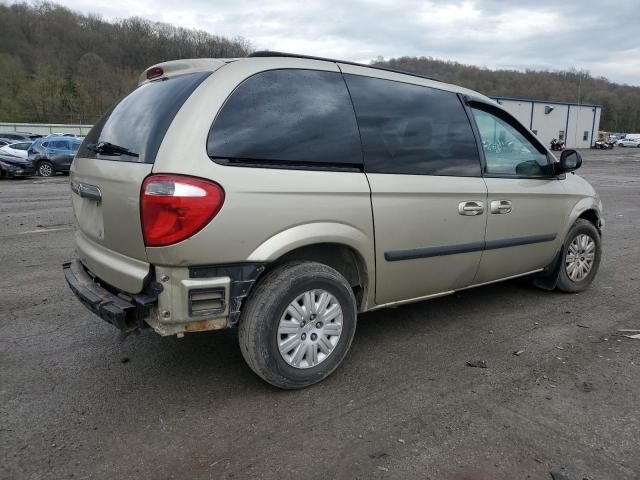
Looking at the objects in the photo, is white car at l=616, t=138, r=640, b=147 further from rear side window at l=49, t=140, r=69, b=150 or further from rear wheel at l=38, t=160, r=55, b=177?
rear wheel at l=38, t=160, r=55, b=177

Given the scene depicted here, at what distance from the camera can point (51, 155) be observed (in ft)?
67.7

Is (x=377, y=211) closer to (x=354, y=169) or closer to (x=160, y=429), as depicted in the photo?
(x=354, y=169)

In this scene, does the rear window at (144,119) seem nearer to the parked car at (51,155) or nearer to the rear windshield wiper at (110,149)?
the rear windshield wiper at (110,149)

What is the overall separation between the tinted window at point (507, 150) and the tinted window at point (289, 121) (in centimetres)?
135

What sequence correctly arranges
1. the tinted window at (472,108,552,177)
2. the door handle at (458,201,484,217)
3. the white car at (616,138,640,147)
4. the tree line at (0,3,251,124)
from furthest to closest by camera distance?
the tree line at (0,3,251,124), the white car at (616,138,640,147), the tinted window at (472,108,552,177), the door handle at (458,201,484,217)

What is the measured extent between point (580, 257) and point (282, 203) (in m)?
3.51

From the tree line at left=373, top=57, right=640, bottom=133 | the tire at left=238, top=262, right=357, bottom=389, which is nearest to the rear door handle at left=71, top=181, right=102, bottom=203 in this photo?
the tire at left=238, top=262, right=357, bottom=389

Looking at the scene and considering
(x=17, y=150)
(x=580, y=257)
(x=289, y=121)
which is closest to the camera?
(x=289, y=121)

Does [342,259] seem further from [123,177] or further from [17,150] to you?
[17,150]

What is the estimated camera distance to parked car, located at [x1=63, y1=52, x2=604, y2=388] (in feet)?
8.70

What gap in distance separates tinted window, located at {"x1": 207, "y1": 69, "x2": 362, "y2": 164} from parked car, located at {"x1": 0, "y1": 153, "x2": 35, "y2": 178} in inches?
756

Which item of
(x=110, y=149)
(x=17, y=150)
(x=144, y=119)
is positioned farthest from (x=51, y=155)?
(x=144, y=119)

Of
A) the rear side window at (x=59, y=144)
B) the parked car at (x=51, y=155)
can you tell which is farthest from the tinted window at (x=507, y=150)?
the rear side window at (x=59, y=144)

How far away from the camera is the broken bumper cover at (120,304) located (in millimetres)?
2686
